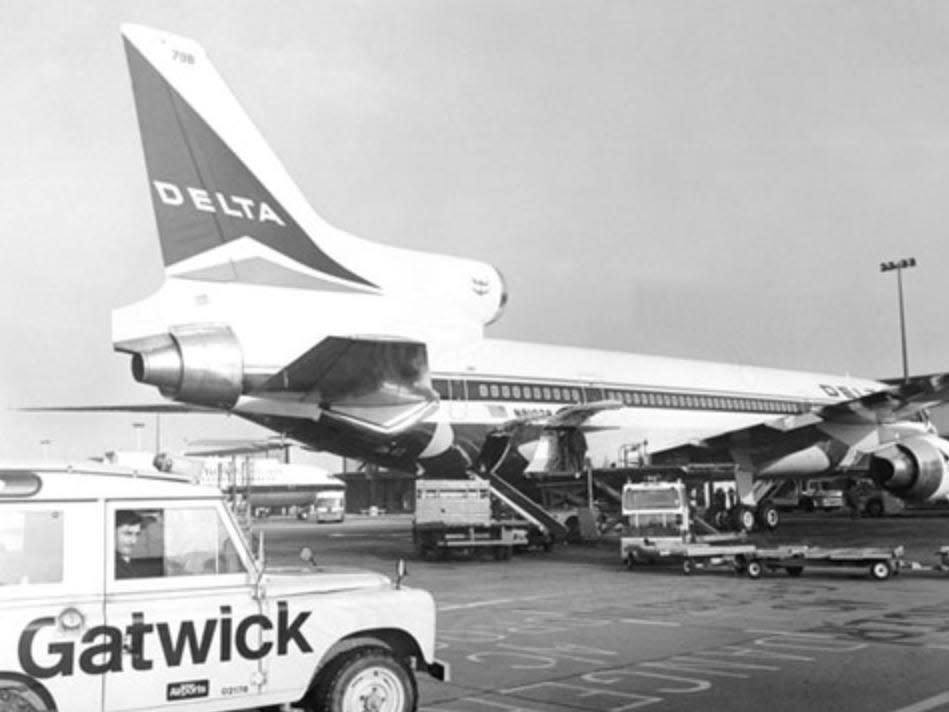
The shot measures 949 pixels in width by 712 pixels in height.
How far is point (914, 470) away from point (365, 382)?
15.4 meters

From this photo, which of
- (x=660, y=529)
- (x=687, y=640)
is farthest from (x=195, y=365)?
(x=687, y=640)

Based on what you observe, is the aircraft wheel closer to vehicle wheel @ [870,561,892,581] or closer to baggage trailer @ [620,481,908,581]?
baggage trailer @ [620,481,908,581]

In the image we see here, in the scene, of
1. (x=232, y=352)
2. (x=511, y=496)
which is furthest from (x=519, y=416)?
(x=232, y=352)

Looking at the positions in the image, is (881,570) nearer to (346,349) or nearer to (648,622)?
(648,622)

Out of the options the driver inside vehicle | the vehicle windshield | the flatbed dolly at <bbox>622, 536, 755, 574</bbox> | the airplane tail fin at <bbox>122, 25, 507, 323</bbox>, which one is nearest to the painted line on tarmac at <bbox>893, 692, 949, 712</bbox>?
the driver inside vehicle

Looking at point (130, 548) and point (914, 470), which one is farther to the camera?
point (914, 470)

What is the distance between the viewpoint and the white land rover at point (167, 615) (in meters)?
6.13

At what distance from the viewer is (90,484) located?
6.58m

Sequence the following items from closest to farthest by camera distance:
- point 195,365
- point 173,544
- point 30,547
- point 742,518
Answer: point 30,547 → point 173,544 → point 195,365 → point 742,518

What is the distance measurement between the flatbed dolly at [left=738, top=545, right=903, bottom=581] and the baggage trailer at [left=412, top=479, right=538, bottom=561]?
7440 mm

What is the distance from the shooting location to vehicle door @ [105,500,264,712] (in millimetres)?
6344

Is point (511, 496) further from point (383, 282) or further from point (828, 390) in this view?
point (828, 390)

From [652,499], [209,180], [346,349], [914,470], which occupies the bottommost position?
[652,499]

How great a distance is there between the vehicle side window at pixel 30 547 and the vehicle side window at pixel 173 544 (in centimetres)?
38
